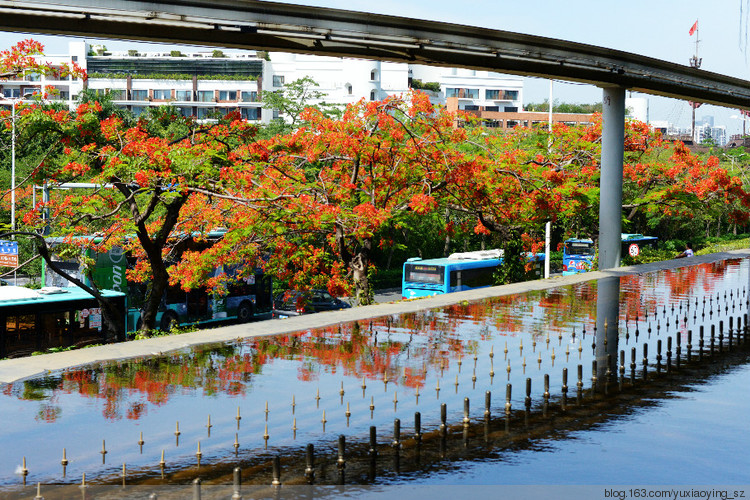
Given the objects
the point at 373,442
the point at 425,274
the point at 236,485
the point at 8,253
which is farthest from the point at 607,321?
the point at 8,253

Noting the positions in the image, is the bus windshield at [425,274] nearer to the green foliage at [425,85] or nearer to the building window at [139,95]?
the building window at [139,95]

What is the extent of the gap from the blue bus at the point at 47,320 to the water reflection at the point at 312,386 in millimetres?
6915

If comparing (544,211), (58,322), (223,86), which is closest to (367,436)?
(58,322)

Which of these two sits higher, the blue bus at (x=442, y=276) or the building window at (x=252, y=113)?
the building window at (x=252, y=113)

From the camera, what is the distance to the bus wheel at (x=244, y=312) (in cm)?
3484

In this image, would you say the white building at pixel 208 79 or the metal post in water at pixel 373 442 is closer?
the metal post in water at pixel 373 442

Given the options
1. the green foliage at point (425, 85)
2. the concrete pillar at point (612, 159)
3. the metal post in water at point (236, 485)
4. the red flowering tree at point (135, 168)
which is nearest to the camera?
the metal post in water at point (236, 485)

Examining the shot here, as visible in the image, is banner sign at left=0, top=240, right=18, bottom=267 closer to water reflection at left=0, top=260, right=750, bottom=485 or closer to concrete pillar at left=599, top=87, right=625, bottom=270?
water reflection at left=0, top=260, right=750, bottom=485

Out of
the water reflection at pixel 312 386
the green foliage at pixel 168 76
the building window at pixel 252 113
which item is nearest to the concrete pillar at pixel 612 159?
the water reflection at pixel 312 386

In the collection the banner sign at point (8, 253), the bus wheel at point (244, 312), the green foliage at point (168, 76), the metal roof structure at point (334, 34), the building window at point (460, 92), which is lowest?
the bus wheel at point (244, 312)

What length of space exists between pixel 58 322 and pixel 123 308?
261 centimetres

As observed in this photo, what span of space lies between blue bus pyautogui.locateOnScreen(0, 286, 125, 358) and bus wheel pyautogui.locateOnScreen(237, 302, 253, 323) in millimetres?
9385

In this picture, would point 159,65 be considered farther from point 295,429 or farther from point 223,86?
point 295,429

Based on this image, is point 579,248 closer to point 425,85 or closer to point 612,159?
point 612,159
